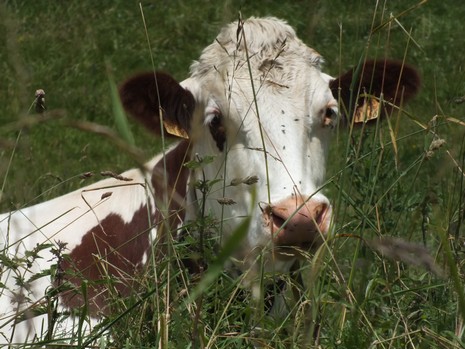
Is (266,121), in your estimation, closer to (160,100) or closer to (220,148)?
(220,148)

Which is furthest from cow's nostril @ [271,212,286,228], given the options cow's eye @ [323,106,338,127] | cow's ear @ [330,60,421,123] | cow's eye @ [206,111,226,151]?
cow's ear @ [330,60,421,123]

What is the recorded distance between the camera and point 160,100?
4969mm

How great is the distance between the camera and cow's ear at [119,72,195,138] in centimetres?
490

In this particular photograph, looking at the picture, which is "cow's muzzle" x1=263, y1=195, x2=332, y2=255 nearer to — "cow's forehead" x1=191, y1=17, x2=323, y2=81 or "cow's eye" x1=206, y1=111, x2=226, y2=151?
"cow's eye" x1=206, y1=111, x2=226, y2=151

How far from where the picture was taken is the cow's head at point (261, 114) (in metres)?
4.30

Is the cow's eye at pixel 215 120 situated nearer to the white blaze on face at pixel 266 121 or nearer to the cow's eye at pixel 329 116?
the white blaze on face at pixel 266 121

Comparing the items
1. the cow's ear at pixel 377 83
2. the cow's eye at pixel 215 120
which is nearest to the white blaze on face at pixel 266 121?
the cow's eye at pixel 215 120

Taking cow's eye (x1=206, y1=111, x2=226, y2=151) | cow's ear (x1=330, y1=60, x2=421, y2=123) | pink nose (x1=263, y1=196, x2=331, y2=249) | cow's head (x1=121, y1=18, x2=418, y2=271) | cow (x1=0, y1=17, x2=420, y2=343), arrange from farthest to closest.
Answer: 1. cow's ear (x1=330, y1=60, x2=421, y2=123)
2. cow's eye (x1=206, y1=111, x2=226, y2=151)
3. cow (x1=0, y1=17, x2=420, y2=343)
4. cow's head (x1=121, y1=18, x2=418, y2=271)
5. pink nose (x1=263, y1=196, x2=331, y2=249)

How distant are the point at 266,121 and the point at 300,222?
75cm

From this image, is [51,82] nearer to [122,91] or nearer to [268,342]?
[122,91]

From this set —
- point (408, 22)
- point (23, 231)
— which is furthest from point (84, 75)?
point (23, 231)

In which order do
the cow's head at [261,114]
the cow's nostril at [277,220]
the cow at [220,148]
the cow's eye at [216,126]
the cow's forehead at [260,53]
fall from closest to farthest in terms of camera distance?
the cow's nostril at [277,220] → the cow's head at [261,114] → the cow at [220,148] → the cow's eye at [216,126] → the cow's forehead at [260,53]

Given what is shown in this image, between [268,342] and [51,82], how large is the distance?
30.9 ft

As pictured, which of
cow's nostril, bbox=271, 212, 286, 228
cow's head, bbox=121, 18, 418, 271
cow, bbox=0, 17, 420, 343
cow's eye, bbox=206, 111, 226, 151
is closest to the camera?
cow's nostril, bbox=271, 212, 286, 228
